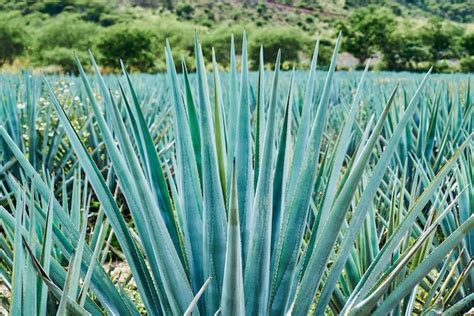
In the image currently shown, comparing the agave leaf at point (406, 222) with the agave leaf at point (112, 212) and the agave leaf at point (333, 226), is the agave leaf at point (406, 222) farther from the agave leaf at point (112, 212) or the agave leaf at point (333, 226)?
the agave leaf at point (112, 212)

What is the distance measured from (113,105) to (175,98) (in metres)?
0.13

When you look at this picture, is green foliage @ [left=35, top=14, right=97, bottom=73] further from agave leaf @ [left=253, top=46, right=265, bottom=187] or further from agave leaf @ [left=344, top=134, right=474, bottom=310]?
agave leaf @ [left=344, top=134, right=474, bottom=310]

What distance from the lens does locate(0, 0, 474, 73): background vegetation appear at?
125 feet

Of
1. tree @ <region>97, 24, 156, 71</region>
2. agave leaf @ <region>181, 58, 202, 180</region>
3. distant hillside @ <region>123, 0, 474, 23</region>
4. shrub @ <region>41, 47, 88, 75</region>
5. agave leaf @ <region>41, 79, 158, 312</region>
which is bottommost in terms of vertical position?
distant hillside @ <region>123, 0, 474, 23</region>

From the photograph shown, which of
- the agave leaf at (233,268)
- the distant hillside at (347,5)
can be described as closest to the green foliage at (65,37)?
the distant hillside at (347,5)

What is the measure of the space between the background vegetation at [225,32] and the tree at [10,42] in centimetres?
6

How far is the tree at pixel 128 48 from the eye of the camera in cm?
3756

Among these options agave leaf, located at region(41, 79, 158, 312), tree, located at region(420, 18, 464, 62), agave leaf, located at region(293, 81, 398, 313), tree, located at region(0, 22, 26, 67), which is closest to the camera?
agave leaf, located at region(293, 81, 398, 313)

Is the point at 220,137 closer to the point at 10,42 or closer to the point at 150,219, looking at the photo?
the point at 150,219

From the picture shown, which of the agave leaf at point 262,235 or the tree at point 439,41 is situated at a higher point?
the agave leaf at point 262,235

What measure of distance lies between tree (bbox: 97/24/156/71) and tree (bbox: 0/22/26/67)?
4661mm

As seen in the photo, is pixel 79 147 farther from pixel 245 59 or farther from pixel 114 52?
pixel 114 52

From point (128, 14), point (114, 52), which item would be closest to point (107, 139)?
point (114, 52)

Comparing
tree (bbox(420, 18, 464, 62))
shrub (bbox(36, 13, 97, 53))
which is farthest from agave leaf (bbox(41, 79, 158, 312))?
tree (bbox(420, 18, 464, 62))
